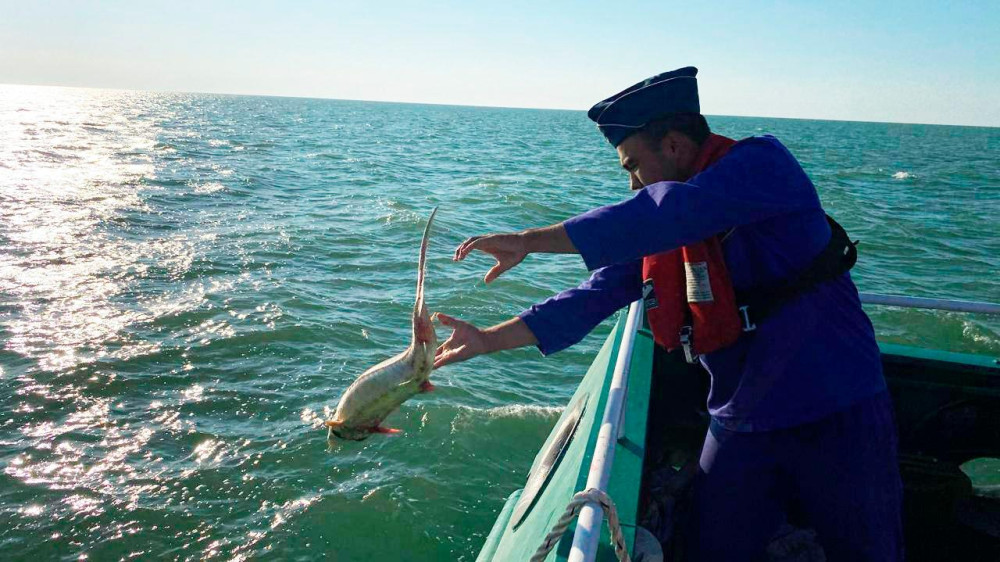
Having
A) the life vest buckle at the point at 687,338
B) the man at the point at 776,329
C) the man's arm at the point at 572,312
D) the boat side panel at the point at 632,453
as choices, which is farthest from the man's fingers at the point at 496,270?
the boat side panel at the point at 632,453

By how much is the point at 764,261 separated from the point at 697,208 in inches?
19.4

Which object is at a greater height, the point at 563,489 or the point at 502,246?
the point at 502,246

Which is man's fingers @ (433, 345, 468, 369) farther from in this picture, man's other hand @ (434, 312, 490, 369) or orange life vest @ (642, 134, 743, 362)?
orange life vest @ (642, 134, 743, 362)

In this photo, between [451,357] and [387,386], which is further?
[451,357]

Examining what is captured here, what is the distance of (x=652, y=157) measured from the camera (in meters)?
2.47

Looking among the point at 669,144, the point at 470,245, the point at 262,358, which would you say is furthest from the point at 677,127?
the point at 262,358

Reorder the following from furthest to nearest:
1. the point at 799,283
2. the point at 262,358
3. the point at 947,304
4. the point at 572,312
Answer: the point at 262,358
the point at 947,304
the point at 572,312
the point at 799,283

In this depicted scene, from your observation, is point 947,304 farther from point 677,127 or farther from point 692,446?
point 677,127

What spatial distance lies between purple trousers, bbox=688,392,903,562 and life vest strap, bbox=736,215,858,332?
1.44ft

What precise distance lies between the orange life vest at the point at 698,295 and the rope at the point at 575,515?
2.65ft

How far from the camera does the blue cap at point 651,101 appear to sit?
236 centimetres

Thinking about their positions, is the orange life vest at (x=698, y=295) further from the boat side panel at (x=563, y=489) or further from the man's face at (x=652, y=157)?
the boat side panel at (x=563, y=489)

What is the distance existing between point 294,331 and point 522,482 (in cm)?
406

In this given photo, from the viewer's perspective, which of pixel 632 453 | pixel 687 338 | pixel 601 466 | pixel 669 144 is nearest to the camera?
pixel 601 466
